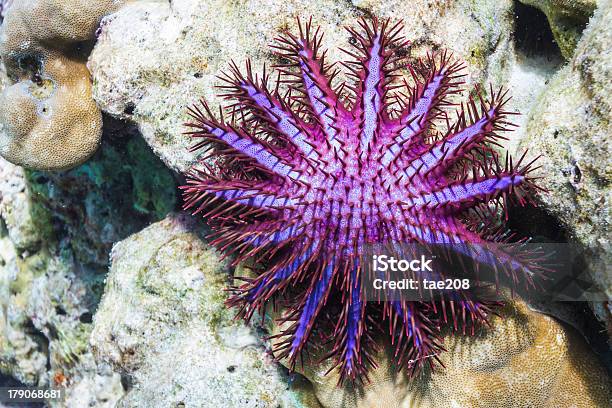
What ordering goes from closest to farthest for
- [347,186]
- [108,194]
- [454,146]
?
[347,186], [454,146], [108,194]

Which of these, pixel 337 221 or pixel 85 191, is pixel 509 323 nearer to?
pixel 337 221

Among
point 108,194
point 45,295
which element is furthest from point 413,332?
point 45,295

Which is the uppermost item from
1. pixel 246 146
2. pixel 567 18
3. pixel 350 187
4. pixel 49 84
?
pixel 567 18

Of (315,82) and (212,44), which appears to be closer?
(315,82)

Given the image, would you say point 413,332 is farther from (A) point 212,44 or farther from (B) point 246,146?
(A) point 212,44

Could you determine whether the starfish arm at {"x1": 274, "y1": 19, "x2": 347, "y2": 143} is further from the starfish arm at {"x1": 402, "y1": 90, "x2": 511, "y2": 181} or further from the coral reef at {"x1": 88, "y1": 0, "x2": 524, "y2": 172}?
the starfish arm at {"x1": 402, "y1": 90, "x2": 511, "y2": 181}

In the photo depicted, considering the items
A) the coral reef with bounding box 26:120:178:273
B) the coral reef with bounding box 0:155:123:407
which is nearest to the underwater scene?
the coral reef with bounding box 26:120:178:273

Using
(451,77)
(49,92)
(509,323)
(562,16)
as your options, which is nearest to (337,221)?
(451,77)
